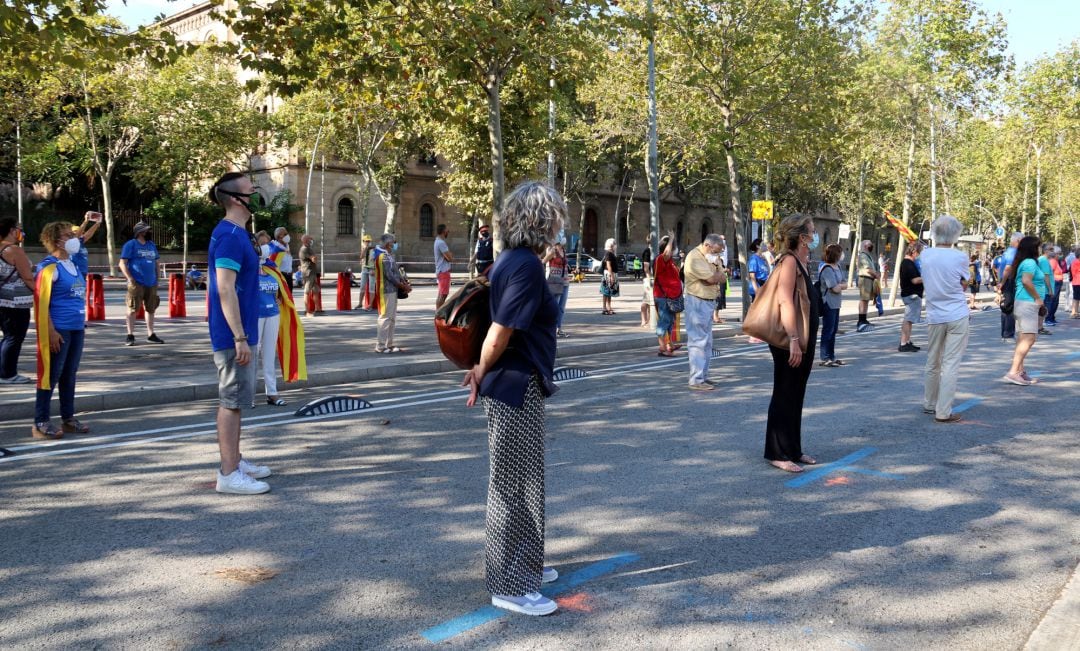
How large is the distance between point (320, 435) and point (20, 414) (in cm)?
314

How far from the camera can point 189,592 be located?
4016mm

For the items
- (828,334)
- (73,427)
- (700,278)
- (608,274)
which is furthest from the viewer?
(608,274)

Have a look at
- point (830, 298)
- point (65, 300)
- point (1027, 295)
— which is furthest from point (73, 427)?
point (1027, 295)

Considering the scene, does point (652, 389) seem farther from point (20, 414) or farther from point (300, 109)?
point (300, 109)

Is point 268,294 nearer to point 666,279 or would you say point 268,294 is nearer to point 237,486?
point 237,486

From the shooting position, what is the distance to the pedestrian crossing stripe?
8469 mm

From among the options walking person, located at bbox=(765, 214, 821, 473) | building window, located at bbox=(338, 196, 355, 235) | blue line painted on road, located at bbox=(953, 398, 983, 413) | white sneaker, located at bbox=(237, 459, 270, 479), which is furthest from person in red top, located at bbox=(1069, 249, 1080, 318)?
building window, located at bbox=(338, 196, 355, 235)

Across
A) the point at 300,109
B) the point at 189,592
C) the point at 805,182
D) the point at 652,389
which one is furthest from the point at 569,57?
the point at 805,182

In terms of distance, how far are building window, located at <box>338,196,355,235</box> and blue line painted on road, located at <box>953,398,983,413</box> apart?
4091 centimetres

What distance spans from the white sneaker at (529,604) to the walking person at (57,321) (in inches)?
183

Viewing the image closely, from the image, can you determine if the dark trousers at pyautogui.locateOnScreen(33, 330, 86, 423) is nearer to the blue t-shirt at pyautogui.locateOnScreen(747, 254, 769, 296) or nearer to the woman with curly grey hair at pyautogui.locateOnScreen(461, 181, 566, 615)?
the woman with curly grey hair at pyautogui.locateOnScreen(461, 181, 566, 615)

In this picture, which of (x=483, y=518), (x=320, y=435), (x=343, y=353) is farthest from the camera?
(x=343, y=353)

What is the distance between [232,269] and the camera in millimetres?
5316

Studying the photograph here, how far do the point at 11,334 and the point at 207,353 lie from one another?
380cm
